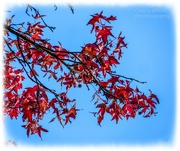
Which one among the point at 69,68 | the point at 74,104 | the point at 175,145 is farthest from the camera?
the point at 175,145

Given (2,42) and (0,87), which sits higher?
(2,42)

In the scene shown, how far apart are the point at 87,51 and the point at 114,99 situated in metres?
0.54

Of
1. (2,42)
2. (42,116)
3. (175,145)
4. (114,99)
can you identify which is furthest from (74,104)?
(175,145)

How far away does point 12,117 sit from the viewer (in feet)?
13.5

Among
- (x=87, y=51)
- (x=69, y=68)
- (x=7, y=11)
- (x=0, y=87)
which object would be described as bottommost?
(x=0, y=87)

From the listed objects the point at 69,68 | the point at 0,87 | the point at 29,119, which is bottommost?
the point at 29,119

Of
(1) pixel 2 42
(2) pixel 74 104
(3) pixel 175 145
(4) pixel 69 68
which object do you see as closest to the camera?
(4) pixel 69 68

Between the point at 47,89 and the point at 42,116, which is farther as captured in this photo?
the point at 42,116

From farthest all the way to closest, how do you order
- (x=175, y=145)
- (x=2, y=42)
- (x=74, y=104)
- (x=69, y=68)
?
(x=175, y=145), (x=74, y=104), (x=2, y=42), (x=69, y=68)

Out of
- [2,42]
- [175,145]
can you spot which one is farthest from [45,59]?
[175,145]

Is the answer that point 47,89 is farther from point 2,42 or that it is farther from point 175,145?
point 175,145

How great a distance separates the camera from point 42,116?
12.6 feet

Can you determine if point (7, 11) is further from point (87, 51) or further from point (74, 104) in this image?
point (74, 104)

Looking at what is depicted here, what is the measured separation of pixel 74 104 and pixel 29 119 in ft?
1.86
